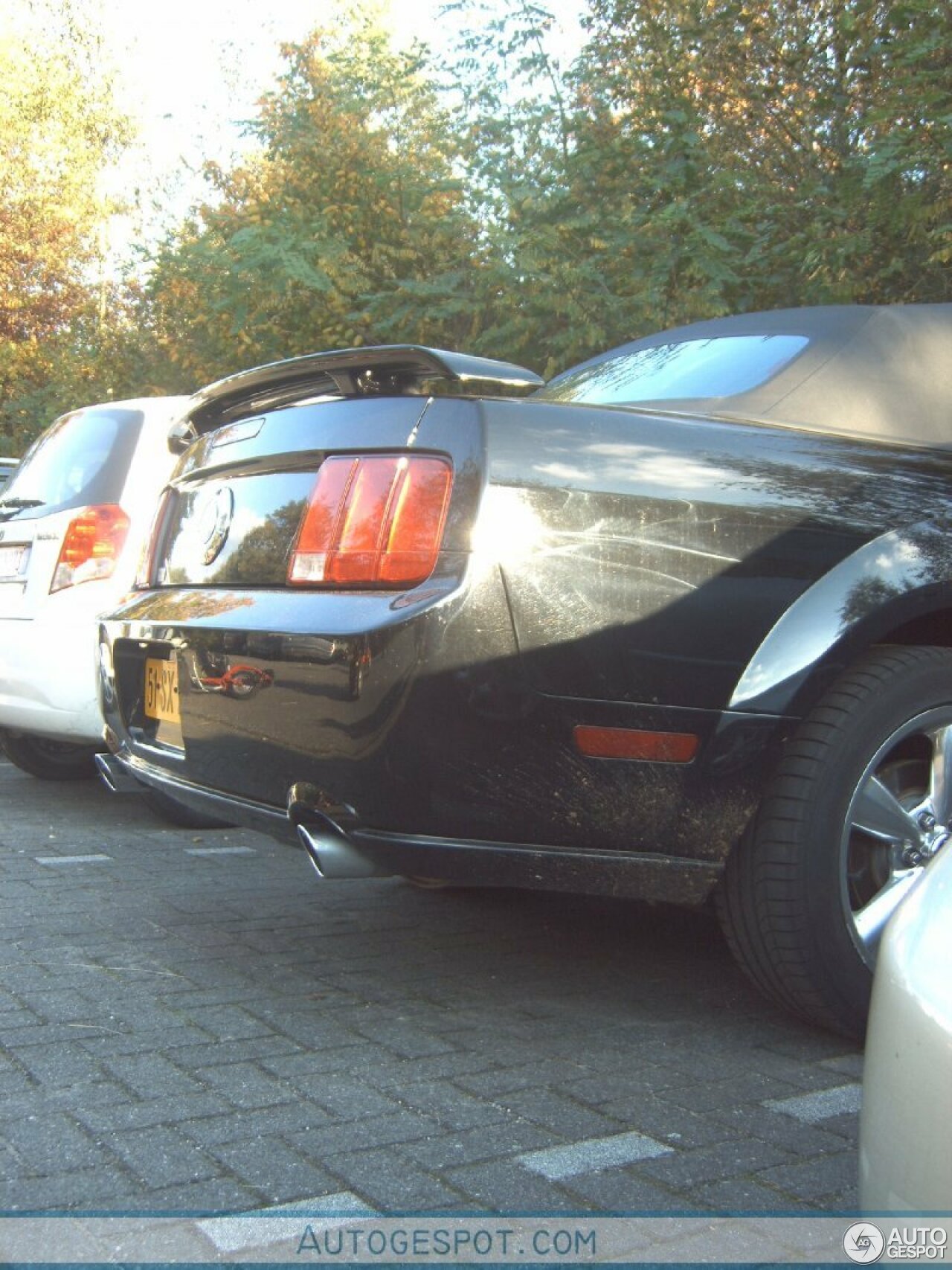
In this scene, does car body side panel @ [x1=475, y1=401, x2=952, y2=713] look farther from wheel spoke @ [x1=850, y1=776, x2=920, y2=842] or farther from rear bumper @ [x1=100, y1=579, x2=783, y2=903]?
wheel spoke @ [x1=850, y1=776, x2=920, y2=842]

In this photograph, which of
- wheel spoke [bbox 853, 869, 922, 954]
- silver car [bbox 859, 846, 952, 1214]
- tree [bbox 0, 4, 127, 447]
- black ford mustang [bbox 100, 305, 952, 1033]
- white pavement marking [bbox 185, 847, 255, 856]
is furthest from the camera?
tree [bbox 0, 4, 127, 447]

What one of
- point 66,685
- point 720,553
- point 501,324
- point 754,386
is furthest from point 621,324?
point 720,553

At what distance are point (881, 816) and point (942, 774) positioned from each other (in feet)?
0.77

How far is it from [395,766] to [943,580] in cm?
132

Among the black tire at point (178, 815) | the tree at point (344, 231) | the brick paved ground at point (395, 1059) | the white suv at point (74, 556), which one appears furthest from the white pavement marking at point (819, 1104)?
the tree at point (344, 231)

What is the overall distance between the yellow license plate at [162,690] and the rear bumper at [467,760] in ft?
1.34

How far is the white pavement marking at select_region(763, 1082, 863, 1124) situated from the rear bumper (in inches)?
17.6

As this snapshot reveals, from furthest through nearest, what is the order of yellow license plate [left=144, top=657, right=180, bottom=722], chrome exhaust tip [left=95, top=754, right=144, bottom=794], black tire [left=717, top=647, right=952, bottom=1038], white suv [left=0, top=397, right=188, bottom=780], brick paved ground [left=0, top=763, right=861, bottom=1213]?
white suv [left=0, top=397, right=188, bottom=780], chrome exhaust tip [left=95, top=754, right=144, bottom=794], yellow license plate [left=144, top=657, right=180, bottom=722], black tire [left=717, top=647, right=952, bottom=1038], brick paved ground [left=0, top=763, right=861, bottom=1213]

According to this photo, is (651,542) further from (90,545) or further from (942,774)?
(90,545)

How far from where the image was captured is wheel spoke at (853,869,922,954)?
305cm

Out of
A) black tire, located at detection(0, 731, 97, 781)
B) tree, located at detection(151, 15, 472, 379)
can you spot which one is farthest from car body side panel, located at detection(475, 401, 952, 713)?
tree, located at detection(151, 15, 472, 379)

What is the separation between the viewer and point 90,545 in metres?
5.54

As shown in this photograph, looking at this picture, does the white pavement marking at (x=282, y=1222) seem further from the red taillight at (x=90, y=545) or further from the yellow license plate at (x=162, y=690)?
the red taillight at (x=90, y=545)

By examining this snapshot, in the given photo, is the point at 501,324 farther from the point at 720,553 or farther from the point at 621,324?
the point at 720,553
